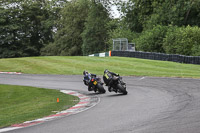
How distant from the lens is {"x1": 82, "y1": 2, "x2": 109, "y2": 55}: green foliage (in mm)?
61469

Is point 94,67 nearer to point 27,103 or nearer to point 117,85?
point 117,85

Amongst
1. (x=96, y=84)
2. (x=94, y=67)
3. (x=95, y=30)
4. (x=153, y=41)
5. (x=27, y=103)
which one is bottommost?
(x=27, y=103)

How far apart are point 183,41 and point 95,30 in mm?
27384

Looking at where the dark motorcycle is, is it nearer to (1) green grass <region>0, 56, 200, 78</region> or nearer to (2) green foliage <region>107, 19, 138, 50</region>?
(1) green grass <region>0, 56, 200, 78</region>

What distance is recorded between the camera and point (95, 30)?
62.9 metres

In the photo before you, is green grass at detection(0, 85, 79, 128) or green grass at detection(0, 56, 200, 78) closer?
green grass at detection(0, 85, 79, 128)

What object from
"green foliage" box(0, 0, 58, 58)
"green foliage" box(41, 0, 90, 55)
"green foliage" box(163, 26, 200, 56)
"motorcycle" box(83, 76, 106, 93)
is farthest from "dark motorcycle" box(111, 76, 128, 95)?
"green foliage" box(41, 0, 90, 55)

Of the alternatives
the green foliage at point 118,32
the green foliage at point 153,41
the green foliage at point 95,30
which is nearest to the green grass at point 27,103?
the green foliage at point 153,41

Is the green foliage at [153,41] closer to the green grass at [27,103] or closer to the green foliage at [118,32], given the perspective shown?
the green foliage at [118,32]

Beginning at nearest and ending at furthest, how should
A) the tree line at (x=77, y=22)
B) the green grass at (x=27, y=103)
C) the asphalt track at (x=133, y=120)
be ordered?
1. the asphalt track at (x=133, y=120)
2. the green grass at (x=27, y=103)
3. the tree line at (x=77, y=22)

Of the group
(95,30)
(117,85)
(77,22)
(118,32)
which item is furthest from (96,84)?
(77,22)

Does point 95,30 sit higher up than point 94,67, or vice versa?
point 95,30

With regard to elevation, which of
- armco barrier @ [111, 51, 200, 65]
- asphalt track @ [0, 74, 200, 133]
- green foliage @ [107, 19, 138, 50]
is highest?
green foliage @ [107, 19, 138, 50]

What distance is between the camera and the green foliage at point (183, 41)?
37812mm
